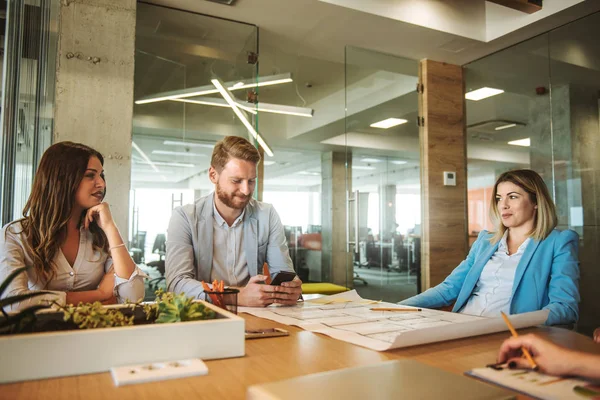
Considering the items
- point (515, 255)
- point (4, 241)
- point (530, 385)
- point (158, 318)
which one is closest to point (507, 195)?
point (515, 255)

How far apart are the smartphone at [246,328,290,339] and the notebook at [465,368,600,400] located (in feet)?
1.76

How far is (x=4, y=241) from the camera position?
173 cm

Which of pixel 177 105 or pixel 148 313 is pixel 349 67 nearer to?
pixel 177 105

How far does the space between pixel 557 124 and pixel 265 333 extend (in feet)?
11.4

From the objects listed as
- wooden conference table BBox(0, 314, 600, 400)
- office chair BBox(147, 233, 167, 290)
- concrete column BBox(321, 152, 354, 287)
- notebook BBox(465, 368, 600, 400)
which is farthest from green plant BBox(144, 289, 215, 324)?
concrete column BBox(321, 152, 354, 287)

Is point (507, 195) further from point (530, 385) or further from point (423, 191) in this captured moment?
point (423, 191)

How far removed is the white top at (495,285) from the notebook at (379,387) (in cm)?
148

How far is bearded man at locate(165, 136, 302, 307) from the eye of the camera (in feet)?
7.01

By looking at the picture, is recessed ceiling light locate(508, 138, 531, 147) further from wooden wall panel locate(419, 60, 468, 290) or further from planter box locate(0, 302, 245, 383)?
planter box locate(0, 302, 245, 383)

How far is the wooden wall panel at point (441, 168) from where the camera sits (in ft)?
14.7

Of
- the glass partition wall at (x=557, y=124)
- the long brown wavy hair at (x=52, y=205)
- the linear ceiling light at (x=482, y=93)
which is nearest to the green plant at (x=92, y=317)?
the long brown wavy hair at (x=52, y=205)

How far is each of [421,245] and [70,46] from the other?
3498mm

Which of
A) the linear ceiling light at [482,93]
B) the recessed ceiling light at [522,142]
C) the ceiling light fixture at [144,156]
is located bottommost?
the ceiling light fixture at [144,156]

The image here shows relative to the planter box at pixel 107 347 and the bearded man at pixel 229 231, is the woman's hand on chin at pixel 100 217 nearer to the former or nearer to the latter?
the bearded man at pixel 229 231
